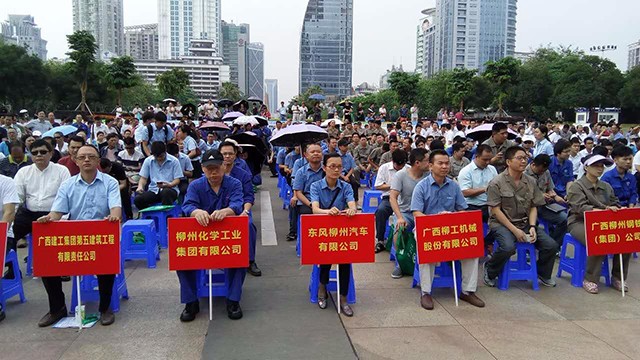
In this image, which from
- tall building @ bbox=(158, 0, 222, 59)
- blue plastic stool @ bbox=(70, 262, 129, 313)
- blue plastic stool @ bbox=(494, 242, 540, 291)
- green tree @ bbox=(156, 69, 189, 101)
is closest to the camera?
blue plastic stool @ bbox=(70, 262, 129, 313)

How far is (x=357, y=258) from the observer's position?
4738 mm

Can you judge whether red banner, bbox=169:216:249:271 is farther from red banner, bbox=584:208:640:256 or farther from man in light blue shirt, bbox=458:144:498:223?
red banner, bbox=584:208:640:256

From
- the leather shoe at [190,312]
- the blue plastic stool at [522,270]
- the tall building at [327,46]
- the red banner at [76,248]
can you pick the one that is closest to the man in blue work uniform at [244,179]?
the leather shoe at [190,312]

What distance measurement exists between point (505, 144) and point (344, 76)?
100049 mm

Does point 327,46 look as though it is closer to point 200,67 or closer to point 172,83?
point 200,67

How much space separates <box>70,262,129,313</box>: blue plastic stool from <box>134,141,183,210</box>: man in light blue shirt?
243cm

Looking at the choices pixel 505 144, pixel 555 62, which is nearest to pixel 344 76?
pixel 555 62

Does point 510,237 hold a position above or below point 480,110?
below

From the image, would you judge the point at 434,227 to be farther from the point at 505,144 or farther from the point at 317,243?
the point at 505,144

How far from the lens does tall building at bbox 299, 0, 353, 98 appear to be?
4053 inches

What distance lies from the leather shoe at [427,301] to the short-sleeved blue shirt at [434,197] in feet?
2.90

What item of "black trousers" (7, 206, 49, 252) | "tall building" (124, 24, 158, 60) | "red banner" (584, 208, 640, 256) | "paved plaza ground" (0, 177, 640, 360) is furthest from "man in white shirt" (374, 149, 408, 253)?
"tall building" (124, 24, 158, 60)

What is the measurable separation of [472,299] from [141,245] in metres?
4.24

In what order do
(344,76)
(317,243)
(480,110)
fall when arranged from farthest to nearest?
(344,76), (480,110), (317,243)
